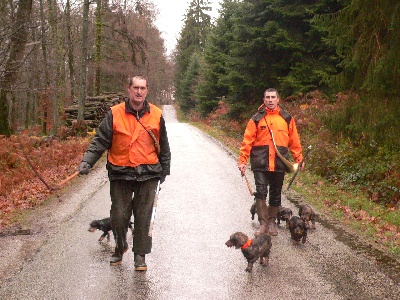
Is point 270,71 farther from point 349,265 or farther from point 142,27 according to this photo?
point 142,27

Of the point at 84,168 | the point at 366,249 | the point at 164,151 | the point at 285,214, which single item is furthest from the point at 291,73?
the point at 84,168

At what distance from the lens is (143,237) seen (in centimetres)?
541

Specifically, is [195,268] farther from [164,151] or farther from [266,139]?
[266,139]

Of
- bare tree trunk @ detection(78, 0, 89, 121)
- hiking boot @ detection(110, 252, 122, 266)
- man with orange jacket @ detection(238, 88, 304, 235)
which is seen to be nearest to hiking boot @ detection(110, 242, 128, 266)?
hiking boot @ detection(110, 252, 122, 266)

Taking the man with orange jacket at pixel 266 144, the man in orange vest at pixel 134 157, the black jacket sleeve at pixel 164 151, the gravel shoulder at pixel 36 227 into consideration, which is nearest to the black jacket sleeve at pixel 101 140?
the man in orange vest at pixel 134 157

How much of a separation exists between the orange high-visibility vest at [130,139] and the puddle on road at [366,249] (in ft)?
10.9

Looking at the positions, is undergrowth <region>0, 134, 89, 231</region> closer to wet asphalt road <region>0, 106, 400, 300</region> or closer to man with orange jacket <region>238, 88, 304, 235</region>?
wet asphalt road <region>0, 106, 400, 300</region>

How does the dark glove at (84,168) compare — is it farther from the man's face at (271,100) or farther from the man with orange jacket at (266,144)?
the man's face at (271,100)

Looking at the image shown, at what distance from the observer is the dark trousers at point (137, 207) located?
5.36 metres

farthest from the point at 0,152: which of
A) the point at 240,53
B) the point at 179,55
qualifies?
the point at 179,55

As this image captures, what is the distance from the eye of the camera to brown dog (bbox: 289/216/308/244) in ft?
20.9

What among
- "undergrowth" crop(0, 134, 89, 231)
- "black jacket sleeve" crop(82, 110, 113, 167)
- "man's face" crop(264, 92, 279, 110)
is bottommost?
"undergrowth" crop(0, 134, 89, 231)

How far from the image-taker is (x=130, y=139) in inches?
203

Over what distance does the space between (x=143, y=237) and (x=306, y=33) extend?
649 inches
